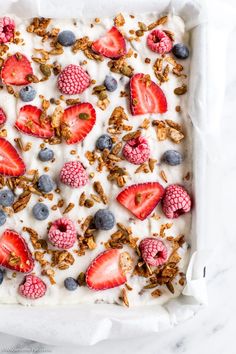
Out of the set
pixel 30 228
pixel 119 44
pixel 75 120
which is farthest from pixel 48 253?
pixel 119 44

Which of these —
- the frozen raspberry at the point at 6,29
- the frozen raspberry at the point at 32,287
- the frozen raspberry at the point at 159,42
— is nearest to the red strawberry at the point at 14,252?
the frozen raspberry at the point at 32,287

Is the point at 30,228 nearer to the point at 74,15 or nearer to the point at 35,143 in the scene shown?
the point at 35,143

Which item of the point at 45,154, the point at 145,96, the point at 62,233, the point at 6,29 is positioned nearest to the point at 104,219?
the point at 62,233

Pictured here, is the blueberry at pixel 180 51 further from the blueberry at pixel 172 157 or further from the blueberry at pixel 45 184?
the blueberry at pixel 45 184

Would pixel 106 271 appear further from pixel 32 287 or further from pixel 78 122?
pixel 78 122

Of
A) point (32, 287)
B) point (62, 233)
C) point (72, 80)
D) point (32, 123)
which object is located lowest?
point (32, 287)

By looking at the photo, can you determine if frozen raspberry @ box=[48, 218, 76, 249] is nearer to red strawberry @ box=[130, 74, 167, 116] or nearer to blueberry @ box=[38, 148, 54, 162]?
blueberry @ box=[38, 148, 54, 162]

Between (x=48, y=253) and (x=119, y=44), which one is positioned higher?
(x=119, y=44)

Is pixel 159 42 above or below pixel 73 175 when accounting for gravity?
above
